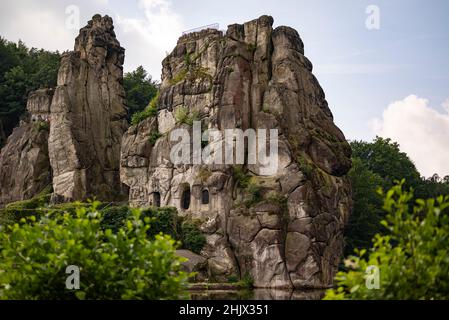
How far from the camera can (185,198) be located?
1833 inches

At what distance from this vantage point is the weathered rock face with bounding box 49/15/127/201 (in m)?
54.0

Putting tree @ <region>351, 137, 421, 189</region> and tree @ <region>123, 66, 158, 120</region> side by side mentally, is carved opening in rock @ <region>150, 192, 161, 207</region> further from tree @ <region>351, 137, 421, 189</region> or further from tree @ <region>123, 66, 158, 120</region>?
tree @ <region>351, 137, 421, 189</region>

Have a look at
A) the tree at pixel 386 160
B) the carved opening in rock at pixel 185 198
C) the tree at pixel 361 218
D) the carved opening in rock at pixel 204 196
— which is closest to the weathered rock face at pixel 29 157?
the carved opening in rock at pixel 185 198

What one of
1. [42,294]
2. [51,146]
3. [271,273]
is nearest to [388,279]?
[42,294]

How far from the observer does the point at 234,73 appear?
154ft

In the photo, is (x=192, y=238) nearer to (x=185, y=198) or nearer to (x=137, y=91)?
(x=185, y=198)

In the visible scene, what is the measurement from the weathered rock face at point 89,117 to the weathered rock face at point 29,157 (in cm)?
296

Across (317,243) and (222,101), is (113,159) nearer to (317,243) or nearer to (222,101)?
(222,101)

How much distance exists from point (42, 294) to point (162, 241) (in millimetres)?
2690

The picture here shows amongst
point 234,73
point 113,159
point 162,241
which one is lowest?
point 162,241

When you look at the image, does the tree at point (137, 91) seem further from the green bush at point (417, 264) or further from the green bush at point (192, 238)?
the green bush at point (417, 264)

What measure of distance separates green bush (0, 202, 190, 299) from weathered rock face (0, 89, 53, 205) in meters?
43.3

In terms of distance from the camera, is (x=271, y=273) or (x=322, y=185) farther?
(x=322, y=185)

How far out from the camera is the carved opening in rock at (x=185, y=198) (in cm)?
4616
